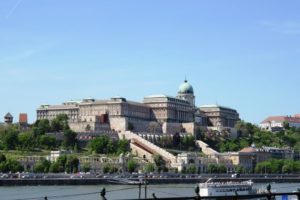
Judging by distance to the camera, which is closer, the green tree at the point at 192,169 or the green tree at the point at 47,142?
the green tree at the point at 47,142

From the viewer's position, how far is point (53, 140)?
84125mm

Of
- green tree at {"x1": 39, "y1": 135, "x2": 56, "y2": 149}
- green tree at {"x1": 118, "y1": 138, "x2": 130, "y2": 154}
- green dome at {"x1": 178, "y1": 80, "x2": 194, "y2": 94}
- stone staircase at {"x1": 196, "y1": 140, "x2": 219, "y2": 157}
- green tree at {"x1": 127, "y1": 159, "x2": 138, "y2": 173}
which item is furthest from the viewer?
green dome at {"x1": 178, "y1": 80, "x2": 194, "y2": 94}

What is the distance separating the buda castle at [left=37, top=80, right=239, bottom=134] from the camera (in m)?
102

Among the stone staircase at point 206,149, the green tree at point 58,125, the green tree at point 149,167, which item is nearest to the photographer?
the green tree at point 149,167

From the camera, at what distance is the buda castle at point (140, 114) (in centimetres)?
10150

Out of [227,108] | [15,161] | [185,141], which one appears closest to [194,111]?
[227,108]

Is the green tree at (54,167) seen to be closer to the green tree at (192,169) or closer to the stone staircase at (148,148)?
the stone staircase at (148,148)

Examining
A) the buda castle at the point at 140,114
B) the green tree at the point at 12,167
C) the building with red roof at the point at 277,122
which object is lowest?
the green tree at the point at 12,167

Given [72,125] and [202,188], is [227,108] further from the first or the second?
[202,188]

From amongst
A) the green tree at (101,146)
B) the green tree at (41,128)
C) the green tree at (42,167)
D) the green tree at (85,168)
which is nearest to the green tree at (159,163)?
the green tree at (101,146)

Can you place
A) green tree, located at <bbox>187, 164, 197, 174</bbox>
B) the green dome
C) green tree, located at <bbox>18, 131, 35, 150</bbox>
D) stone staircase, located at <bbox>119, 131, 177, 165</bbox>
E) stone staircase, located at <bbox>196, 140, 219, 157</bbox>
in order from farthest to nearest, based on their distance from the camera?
the green dome → stone staircase, located at <bbox>196, 140, 219, 157</bbox> → stone staircase, located at <bbox>119, 131, 177, 165</bbox> → green tree, located at <bbox>187, 164, 197, 174</bbox> → green tree, located at <bbox>18, 131, 35, 150</bbox>

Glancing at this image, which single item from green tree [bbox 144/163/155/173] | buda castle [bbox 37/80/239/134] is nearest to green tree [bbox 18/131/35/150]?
green tree [bbox 144/163/155/173]

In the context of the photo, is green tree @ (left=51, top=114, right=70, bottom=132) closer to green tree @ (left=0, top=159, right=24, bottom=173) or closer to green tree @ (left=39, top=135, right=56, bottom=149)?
green tree @ (left=39, top=135, right=56, bottom=149)

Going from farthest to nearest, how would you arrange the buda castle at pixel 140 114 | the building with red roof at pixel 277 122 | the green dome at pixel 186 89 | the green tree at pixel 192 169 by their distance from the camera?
the building with red roof at pixel 277 122 < the green dome at pixel 186 89 < the buda castle at pixel 140 114 < the green tree at pixel 192 169
